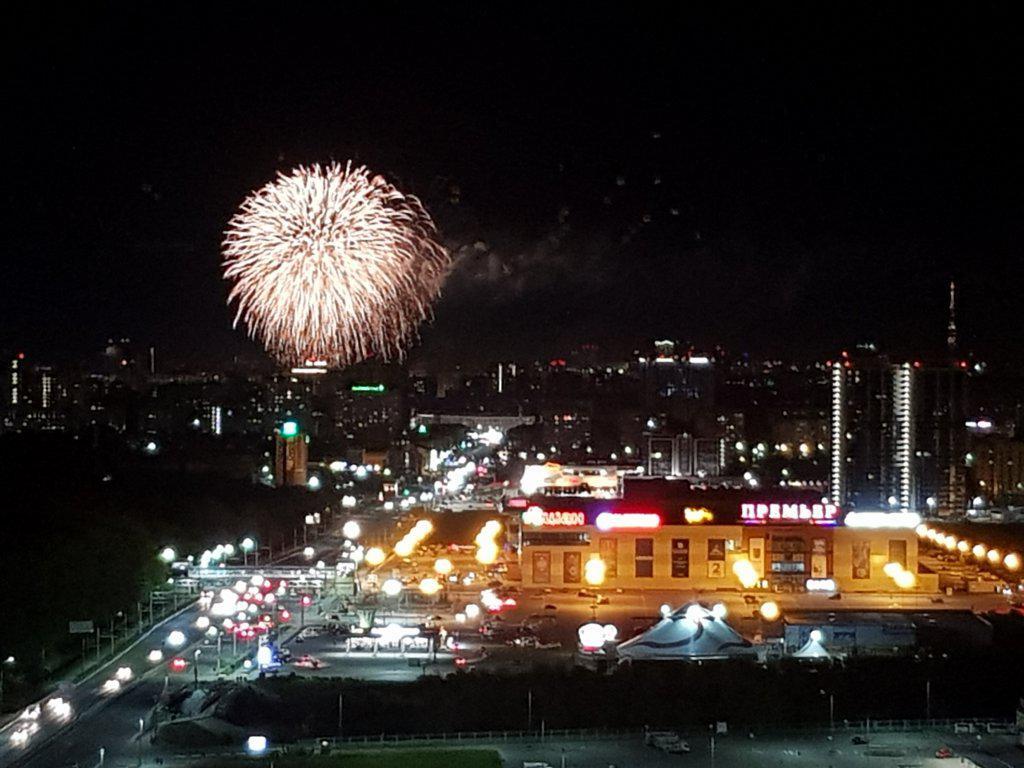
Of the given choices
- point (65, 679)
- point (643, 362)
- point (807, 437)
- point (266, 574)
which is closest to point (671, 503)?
point (266, 574)

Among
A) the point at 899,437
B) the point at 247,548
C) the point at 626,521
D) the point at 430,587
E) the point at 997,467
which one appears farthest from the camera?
the point at 997,467

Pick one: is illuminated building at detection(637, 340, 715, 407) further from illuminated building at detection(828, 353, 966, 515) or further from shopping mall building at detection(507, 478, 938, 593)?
shopping mall building at detection(507, 478, 938, 593)

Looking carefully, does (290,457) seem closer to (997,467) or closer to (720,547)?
(997,467)

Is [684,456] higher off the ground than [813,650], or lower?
higher

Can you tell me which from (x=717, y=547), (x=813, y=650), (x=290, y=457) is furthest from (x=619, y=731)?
(x=290, y=457)

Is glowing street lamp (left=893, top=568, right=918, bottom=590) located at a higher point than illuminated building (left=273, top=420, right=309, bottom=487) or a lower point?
lower

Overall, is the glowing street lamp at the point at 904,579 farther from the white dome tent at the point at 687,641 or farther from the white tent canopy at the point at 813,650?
the white dome tent at the point at 687,641

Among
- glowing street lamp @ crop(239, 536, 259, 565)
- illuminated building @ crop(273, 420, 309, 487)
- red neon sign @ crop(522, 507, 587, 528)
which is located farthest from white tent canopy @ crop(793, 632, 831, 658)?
illuminated building @ crop(273, 420, 309, 487)

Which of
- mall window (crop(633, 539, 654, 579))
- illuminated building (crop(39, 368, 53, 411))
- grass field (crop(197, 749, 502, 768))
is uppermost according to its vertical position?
illuminated building (crop(39, 368, 53, 411))
